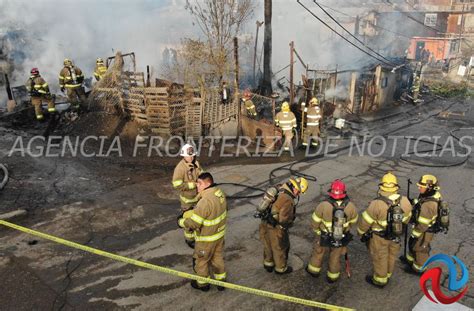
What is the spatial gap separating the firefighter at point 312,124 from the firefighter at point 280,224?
643 cm

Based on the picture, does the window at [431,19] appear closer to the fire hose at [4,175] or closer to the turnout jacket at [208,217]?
the fire hose at [4,175]

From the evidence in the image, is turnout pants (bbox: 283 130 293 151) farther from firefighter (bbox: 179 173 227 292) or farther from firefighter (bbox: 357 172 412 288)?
firefighter (bbox: 179 173 227 292)

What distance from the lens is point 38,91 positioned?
11742 mm

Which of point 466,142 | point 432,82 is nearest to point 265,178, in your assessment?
point 466,142

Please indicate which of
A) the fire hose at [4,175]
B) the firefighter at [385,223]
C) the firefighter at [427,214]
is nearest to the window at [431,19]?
the firefighter at [427,214]

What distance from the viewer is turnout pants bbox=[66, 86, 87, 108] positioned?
12.7 m

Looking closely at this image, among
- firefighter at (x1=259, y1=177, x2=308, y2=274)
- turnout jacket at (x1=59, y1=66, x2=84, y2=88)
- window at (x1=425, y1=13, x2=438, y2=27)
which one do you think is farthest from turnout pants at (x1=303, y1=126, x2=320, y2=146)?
window at (x1=425, y1=13, x2=438, y2=27)

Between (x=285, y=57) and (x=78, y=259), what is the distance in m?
31.1

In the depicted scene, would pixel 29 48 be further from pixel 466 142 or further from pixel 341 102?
pixel 466 142

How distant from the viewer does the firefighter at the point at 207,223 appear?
4.84 meters

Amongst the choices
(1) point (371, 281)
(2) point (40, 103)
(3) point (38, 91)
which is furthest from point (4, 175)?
(1) point (371, 281)

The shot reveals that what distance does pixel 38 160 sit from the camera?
9.89m

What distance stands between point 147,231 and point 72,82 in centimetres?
781

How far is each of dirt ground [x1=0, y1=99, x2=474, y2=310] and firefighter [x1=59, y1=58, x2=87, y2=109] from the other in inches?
53.3
